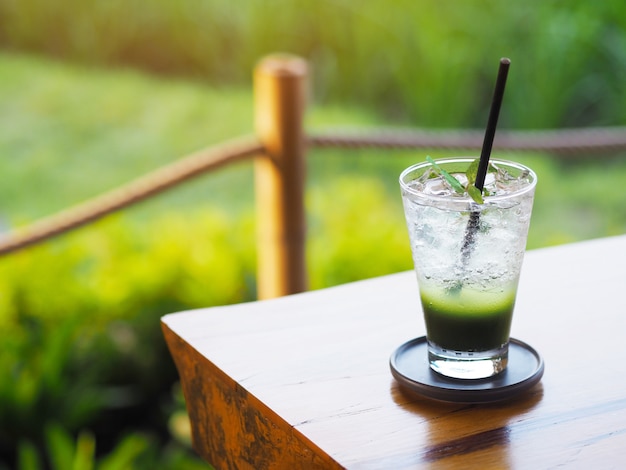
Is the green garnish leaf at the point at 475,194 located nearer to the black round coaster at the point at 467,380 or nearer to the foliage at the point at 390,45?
the black round coaster at the point at 467,380

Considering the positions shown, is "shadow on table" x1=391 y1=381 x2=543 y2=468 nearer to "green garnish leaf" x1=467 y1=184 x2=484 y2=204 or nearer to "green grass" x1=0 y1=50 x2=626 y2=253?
"green garnish leaf" x1=467 y1=184 x2=484 y2=204

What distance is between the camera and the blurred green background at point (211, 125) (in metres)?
2.17

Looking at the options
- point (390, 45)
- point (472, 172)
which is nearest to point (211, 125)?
point (390, 45)

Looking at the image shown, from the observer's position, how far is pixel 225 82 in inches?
191

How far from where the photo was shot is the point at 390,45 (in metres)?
4.45

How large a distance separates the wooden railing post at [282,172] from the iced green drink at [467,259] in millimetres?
1093

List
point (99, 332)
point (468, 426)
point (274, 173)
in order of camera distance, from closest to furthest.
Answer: point (468, 426)
point (274, 173)
point (99, 332)

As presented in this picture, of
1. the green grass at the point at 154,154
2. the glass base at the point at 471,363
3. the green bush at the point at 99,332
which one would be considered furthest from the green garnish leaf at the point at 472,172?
the green grass at the point at 154,154

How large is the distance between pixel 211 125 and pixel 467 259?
12.1 ft

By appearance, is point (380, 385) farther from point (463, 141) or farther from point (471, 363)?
point (463, 141)

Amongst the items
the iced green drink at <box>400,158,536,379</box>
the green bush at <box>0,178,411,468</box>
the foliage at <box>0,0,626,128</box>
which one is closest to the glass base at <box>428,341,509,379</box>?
the iced green drink at <box>400,158,536,379</box>

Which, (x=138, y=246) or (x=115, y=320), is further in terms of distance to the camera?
(x=138, y=246)

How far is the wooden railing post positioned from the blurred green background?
26 centimetres

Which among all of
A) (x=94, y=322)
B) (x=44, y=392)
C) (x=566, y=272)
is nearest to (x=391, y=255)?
(x=94, y=322)
